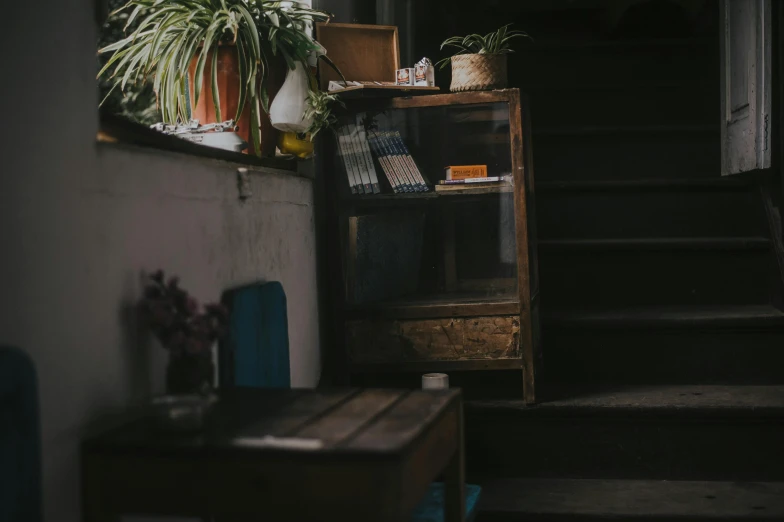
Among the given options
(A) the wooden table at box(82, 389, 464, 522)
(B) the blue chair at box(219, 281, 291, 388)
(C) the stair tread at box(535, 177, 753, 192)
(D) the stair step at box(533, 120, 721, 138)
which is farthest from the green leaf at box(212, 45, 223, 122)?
(D) the stair step at box(533, 120, 721, 138)

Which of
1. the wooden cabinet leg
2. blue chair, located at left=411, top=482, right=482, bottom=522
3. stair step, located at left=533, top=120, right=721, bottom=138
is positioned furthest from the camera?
stair step, located at left=533, top=120, right=721, bottom=138

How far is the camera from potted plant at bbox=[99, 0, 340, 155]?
2520 millimetres

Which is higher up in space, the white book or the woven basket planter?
the woven basket planter

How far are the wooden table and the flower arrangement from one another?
84 millimetres

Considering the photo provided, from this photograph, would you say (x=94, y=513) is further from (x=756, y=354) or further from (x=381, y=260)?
(x=756, y=354)

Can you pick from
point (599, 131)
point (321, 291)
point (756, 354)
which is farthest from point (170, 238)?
point (599, 131)

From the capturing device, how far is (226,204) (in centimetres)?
219

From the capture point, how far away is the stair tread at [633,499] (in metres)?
2.62

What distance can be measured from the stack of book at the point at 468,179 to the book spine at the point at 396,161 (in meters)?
0.09

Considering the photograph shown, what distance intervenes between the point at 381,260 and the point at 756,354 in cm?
135

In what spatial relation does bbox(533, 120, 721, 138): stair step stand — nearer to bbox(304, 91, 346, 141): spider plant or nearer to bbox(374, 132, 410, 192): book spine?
bbox(374, 132, 410, 192): book spine

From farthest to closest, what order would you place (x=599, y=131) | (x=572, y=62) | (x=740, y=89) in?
(x=572, y=62) < (x=599, y=131) < (x=740, y=89)

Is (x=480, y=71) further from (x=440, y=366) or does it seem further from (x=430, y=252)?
(x=440, y=366)

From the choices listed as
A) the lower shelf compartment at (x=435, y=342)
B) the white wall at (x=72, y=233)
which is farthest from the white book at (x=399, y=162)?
the white wall at (x=72, y=233)
